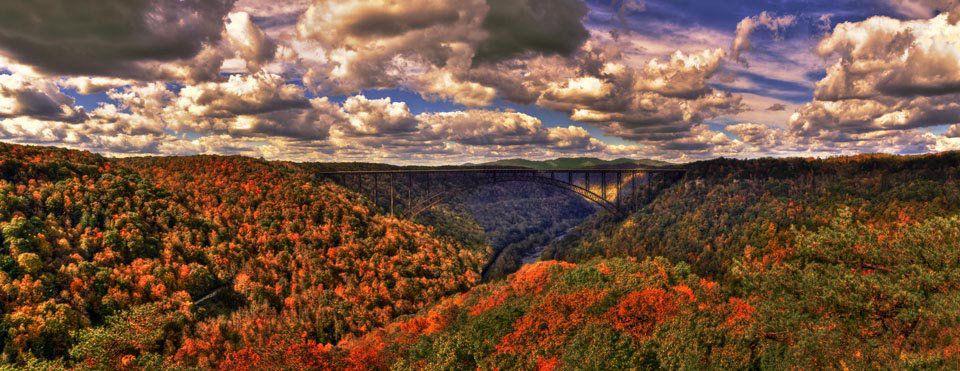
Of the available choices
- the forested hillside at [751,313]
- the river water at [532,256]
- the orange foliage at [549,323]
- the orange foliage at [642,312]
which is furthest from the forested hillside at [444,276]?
the river water at [532,256]

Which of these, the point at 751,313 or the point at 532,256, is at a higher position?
the point at 751,313

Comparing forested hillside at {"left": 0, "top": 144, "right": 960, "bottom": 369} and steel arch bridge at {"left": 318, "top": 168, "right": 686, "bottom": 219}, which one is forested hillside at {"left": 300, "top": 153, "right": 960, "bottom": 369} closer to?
forested hillside at {"left": 0, "top": 144, "right": 960, "bottom": 369}

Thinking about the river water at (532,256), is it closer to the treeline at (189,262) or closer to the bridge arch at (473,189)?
the treeline at (189,262)

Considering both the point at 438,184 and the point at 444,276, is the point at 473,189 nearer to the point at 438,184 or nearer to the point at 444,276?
the point at 444,276

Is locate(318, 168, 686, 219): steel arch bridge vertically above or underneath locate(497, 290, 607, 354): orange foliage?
above

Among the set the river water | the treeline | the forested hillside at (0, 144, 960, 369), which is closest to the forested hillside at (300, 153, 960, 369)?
the forested hillside at (0, 144, 960, 369)

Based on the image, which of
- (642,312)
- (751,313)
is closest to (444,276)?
(642,312)

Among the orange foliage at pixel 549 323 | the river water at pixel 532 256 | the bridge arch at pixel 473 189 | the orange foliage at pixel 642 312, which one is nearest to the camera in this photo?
the orange foliage at pixel 549 323

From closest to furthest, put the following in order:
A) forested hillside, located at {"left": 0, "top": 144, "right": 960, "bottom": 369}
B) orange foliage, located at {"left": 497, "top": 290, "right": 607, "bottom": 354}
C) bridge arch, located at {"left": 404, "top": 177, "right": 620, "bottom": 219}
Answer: forested hillside, located at {"left": 0, "top": 144, "right": 960, "bottom": 369}, orange foliage, located at {"left": 497, "top": 290, "right": 607, "bottom": 354}, bridge arch, located at {"left": 404, "top": 177, "right": 620, "bottom": 219}
